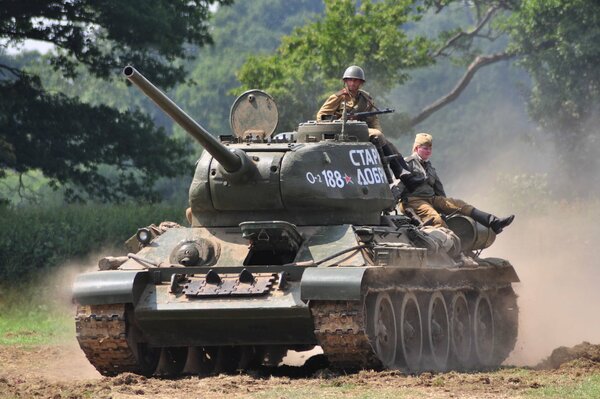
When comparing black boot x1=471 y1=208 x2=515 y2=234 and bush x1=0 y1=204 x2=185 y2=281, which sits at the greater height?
bush x1=0 y1=204 x2=185 y2=281

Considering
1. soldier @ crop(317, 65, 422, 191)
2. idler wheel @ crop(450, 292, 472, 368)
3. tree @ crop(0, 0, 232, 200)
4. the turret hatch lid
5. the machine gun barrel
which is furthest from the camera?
tree @ crop(0, 0, 232, 200)

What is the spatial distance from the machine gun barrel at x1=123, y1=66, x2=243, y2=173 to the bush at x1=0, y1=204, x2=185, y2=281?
41.2ft

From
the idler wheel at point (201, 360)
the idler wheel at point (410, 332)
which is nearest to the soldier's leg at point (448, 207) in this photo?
the idler wheel at point (410, 332)

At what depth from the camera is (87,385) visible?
652 inches

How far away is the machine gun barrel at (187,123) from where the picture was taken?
56.9 ft

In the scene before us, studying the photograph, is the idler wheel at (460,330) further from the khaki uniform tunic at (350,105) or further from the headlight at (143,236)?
the headlight at (143,236)

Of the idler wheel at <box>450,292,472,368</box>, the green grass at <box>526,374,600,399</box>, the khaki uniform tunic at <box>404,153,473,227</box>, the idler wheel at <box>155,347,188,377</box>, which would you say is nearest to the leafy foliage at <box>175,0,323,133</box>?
the khaki uniform tunic at <box>404,153,473,227</box>

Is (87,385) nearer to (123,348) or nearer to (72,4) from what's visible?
(123,348)

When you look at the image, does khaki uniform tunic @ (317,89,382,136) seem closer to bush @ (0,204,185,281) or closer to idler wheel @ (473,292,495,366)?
idler wheel @ (473,292,495,366)

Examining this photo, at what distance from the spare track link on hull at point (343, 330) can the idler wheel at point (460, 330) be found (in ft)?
12.2

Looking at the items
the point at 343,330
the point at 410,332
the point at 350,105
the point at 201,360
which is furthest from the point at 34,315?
the point at 343,330

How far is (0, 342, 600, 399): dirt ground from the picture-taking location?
15.7m

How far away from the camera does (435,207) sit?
73.5 ft

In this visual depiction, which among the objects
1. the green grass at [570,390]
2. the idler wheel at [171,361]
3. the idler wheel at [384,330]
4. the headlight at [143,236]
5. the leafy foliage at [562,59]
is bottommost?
the green grass at [570,390]
